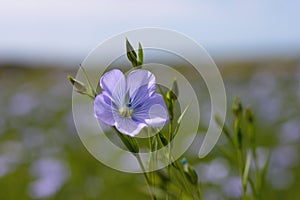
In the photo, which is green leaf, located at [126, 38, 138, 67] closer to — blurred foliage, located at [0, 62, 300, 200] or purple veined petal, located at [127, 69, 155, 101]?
purple veined petal, located at [127, 69, 155, 101]

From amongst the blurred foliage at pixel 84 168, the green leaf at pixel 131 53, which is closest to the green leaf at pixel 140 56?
the green leaf at pixel 131 53

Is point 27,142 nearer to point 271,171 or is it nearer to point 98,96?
point 271,171

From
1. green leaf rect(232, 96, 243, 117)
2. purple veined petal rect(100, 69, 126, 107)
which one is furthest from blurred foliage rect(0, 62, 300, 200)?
purple veined petal rect(100, 69, 126, 107)

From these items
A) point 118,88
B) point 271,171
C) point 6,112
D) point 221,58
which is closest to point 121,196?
point 271,171

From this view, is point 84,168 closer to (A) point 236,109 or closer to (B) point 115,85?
(A) point 236,109

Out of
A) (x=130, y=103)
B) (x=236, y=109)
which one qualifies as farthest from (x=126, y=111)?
(x=236, y=109)

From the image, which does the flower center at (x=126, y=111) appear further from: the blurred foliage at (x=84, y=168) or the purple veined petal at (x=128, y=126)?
the blurred foliage at (x=84, y=168)
